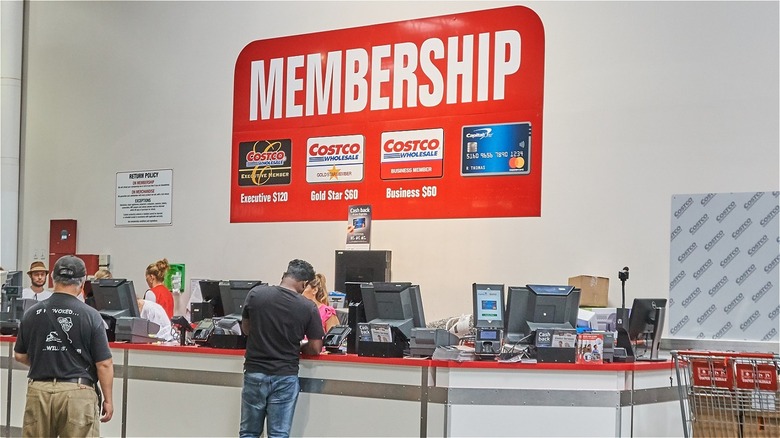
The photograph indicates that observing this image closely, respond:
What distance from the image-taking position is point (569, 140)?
7992mm

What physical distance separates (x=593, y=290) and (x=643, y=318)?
1618 mm

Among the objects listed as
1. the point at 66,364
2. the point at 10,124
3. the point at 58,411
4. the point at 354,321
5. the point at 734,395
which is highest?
the point at 10,124

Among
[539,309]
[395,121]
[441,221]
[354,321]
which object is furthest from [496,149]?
[354,321]

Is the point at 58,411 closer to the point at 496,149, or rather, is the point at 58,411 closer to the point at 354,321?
the point at 354,321

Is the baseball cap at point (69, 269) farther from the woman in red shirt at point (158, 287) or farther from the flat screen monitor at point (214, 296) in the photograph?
the woman in red shirt at point (158, 287)

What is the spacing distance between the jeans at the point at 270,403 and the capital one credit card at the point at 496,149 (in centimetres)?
348

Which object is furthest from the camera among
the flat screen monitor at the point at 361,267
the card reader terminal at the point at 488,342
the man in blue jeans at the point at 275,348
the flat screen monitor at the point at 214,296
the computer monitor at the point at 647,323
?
the flat screen monitor at the point at 361,267

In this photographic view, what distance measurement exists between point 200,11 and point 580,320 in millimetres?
5851

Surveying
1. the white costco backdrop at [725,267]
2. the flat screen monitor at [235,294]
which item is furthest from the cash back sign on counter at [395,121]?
the flat screen monitor at [235,294]

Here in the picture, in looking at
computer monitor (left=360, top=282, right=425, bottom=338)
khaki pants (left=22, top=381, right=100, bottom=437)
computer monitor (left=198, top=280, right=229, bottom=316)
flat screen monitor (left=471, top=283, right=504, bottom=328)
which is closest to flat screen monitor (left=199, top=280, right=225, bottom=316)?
computer monitor (left=198, top=280, right=229, bottom=316)

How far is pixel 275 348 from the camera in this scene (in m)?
5.38

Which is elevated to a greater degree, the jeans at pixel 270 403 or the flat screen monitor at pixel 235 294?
the flat screen monitor at pixel 235 294

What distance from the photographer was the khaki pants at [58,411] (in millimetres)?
4371

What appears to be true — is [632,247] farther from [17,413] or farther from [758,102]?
[17,413]
